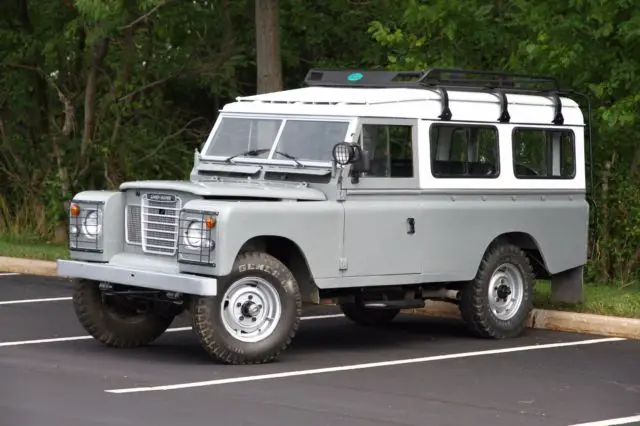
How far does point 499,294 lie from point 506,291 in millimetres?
72

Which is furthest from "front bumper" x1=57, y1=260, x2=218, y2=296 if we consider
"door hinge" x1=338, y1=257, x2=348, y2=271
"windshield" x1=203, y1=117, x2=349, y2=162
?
"windshield" x1=203, y1=117, x2=349, y2=162

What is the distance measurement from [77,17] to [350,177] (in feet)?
33.1

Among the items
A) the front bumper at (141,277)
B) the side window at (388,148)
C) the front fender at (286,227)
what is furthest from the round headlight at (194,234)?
the side window at (388,148)

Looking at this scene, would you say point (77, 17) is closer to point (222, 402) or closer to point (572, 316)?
point (572, 316)

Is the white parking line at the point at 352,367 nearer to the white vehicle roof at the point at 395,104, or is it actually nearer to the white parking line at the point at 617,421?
the white vehicle roof at the point at 395,104

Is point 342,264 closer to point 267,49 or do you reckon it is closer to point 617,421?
point 617,421

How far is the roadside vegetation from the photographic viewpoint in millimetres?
17938

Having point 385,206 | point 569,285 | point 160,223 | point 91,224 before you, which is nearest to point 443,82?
point 385,206

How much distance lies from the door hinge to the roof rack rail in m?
1.72

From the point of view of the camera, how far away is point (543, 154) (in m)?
14.2

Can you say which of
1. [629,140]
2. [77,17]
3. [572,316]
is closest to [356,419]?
[572,316]

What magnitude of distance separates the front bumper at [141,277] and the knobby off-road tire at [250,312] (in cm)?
21

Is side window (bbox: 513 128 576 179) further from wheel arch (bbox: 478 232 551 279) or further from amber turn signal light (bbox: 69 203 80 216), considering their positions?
amber turn signal light (bbox: 69 203 80 216)

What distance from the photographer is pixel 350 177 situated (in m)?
12.4
